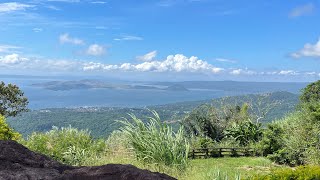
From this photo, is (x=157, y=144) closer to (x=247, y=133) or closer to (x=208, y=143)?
(x=208, y=143)

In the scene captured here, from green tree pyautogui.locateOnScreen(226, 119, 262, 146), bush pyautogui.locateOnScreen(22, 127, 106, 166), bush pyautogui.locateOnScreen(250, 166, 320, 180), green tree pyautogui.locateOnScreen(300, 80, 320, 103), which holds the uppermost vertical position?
green tree pyautogui.locateOnScreen(300, 80, 320, 103)

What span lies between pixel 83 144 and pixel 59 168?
329 inches

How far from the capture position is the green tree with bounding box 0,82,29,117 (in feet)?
77.2

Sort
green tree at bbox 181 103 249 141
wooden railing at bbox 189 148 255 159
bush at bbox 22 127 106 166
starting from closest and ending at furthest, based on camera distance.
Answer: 1. bush at bbox 22 127 106 166
2. wooden railing at bbox 189 148 255 159
3. green tree at bbox 181 103 249 141

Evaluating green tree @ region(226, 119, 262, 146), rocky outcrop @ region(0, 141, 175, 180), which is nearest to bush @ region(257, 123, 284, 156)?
green tree @ region(226, 119, 262, 146)

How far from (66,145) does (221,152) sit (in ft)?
31.6

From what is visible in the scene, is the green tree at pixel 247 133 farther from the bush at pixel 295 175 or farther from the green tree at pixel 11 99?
the bush at pixel 295 175

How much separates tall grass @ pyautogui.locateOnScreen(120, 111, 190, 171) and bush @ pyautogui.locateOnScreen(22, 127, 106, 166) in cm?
324

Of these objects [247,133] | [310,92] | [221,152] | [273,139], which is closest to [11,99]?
[221,152]

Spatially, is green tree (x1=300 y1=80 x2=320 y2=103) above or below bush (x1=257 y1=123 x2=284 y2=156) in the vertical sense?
above

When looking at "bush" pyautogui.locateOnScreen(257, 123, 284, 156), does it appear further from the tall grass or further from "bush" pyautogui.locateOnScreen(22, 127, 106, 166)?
the tall grass

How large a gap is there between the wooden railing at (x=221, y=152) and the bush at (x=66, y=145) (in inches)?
288

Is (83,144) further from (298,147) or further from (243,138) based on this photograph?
(243,138)

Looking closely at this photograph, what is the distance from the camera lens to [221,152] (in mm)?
20812
